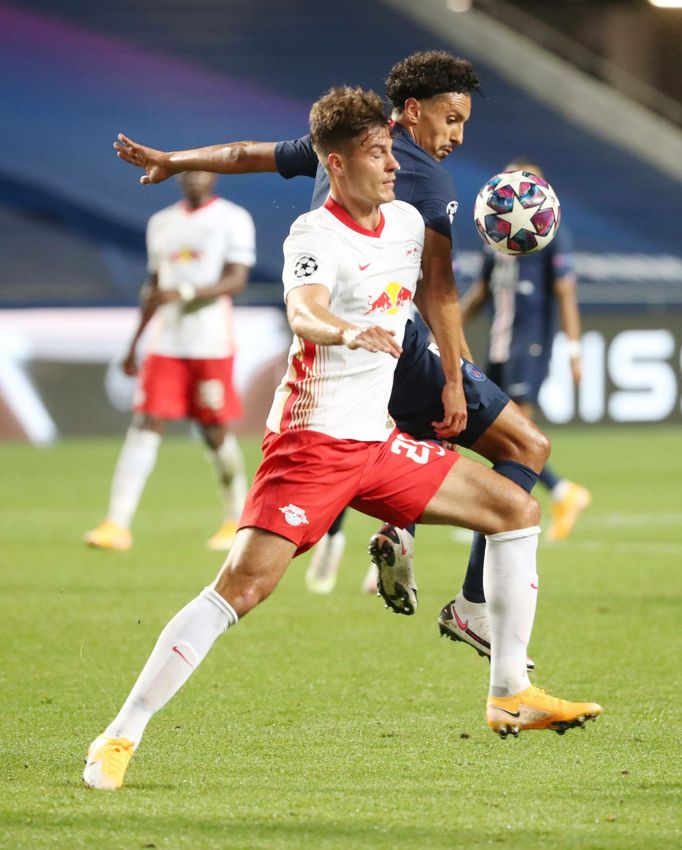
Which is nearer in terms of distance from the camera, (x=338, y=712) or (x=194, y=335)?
(x=338, y=712)

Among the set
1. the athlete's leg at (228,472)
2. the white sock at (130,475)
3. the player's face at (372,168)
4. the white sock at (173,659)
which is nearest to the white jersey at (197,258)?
the athlete's leg at (228,472)

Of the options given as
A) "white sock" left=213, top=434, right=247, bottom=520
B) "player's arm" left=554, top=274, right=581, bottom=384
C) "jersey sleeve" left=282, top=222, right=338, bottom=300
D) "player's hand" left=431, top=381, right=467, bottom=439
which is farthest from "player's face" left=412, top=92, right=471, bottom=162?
"white sock" left=213, top=434, right=247, bottom=520

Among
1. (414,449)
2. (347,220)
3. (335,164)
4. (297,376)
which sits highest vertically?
(335,164)

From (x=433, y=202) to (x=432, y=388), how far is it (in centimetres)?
60

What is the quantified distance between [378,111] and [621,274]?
19.7m

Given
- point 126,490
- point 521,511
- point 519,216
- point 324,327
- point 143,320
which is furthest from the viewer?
point 143,320

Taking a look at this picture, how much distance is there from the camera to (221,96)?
25828 millimetres

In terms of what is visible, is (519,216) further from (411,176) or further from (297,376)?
(297,376)

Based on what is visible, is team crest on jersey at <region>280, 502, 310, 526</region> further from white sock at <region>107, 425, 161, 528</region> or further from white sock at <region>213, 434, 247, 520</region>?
white sock at <region>213, 434, 247, 520</region>

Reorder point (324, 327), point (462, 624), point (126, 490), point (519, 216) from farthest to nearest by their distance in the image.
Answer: point (126, 490)
point (462, 624)
point (519, 216)
point (324, 327)

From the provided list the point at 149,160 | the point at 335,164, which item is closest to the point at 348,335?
the point at 335,164

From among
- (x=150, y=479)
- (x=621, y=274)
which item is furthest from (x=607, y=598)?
(x=621, y=274)

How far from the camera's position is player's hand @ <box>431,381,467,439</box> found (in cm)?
484

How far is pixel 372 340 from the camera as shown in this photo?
3824mm
